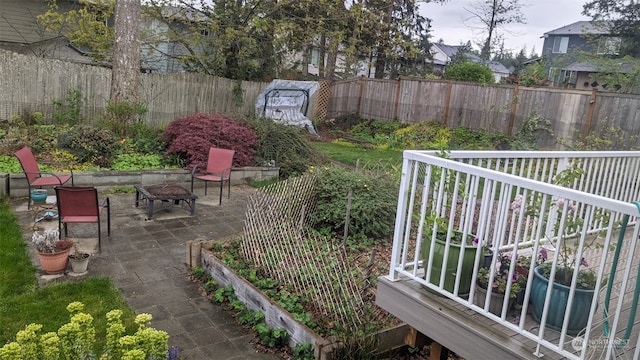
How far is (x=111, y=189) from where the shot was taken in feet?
25.5

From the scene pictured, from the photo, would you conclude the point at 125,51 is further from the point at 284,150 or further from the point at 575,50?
the point at 575,50

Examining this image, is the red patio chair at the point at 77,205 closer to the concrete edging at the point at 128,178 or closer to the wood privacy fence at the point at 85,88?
the concrete edging at the point at 128,178

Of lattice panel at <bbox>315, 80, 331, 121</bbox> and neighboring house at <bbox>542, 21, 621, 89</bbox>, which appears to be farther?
neighboring house at <bbox>542, 21, 621, 89</bbox>

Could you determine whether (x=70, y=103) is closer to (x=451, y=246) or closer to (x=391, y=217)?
(x=391, y=217)

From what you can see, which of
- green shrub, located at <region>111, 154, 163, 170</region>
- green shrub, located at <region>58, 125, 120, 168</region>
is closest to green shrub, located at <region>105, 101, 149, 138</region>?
green shrub, located at <region>58, 125, 120, 168</region>

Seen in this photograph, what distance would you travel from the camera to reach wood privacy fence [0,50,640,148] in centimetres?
1069

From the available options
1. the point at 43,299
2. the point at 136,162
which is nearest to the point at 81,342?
the point at 43,299

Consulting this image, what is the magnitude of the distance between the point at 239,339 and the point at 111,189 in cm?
505

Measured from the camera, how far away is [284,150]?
977cm

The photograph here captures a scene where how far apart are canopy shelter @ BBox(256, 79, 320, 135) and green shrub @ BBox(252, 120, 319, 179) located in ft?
14.7

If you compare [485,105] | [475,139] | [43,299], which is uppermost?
[485,105]

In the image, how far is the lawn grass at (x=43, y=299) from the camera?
3637mm

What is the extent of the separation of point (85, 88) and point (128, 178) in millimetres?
4755

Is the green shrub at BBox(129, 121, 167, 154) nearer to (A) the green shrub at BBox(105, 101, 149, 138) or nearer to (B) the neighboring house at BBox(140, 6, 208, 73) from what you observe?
(A) the green shrub at BBox(105, 101, 149, 138)
